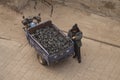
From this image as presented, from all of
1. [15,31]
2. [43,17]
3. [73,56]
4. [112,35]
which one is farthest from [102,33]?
[15,31]

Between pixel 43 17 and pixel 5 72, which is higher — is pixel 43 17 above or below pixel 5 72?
above

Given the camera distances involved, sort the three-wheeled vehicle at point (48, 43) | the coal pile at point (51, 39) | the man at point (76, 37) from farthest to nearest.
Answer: the man at point (76, 37), the coal pile at point (51, 39), the three-wheeled vehicle at point (48, 43)

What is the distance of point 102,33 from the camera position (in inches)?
529

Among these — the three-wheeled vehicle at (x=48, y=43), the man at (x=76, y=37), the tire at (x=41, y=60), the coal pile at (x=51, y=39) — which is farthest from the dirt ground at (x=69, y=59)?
the coal pile at (x=51, y=39)

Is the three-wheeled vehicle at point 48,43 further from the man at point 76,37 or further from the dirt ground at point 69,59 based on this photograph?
the dirt ground at point 69,59

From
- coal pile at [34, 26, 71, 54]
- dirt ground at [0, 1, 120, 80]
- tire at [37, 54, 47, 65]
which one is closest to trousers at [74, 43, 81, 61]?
dirt ground at [0, 1, 120, 80]

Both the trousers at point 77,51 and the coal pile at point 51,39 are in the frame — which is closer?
the coal pile at point 51,39

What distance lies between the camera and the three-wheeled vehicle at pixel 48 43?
11.2 metres

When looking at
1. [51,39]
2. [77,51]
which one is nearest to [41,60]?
[51,39]

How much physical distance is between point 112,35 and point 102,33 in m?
0.46

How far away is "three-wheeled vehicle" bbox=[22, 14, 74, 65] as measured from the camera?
440 inches

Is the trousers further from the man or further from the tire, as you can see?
the tire

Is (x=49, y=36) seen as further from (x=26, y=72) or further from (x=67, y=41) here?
(x=26, y=72)

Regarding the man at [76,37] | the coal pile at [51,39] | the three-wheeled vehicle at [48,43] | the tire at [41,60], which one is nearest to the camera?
the three-wheeled vehicle at [48,43]
